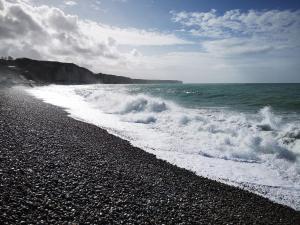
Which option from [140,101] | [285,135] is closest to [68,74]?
[140,101]

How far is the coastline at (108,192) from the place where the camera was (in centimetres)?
694

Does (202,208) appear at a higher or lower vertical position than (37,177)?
lower

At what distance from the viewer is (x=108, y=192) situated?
332 inches

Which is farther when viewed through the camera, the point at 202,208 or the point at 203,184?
the point at 203,184

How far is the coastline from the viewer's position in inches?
273

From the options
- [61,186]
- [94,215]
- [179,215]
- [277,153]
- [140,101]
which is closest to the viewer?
[94,215]

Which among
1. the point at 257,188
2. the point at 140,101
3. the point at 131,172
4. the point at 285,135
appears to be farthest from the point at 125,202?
the point at 140,101

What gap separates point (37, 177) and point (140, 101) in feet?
90.7

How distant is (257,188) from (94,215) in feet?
21.7

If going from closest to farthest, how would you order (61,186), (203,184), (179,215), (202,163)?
1. (179,215)
2. (61,186)
3. (203,184)
4. (202,163)

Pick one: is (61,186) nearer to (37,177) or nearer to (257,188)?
Result: (37,177)

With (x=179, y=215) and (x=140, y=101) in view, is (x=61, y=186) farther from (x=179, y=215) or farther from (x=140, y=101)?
(x=140, y=101)

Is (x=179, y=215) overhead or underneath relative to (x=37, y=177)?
underneath

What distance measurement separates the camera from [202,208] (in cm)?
823
